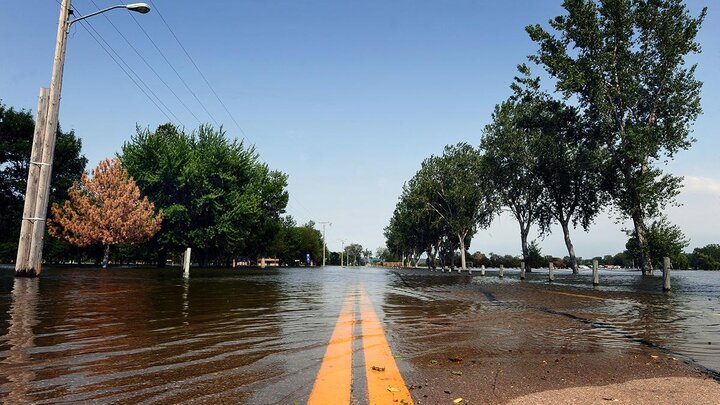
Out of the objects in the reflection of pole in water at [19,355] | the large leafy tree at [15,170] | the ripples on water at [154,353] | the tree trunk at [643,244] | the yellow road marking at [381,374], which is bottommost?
the yellow road marking at [381,374]

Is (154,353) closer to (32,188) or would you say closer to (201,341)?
(201,341)

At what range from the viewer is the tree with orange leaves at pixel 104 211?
33656mm

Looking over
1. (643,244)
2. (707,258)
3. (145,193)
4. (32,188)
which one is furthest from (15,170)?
(707,258)

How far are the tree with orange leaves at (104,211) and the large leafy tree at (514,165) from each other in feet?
112

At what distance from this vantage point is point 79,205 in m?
34.3

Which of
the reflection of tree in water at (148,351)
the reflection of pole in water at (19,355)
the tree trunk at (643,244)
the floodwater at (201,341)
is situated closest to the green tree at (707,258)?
the tree trunk at (643,244)

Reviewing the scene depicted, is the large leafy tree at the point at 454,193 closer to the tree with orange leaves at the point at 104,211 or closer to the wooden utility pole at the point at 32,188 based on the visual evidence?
the tree with orange leaves at the point at 104,211

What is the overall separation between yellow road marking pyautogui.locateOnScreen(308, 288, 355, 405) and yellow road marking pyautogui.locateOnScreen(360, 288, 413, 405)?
155 millimetres

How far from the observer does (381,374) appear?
3.27 meters

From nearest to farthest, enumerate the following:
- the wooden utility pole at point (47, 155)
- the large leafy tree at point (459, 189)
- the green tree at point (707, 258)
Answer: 1. the wooden utility pole at point (47, 155)
2. the large leafy tree at point (459, 189)
3. the green tree at point (707, 258)

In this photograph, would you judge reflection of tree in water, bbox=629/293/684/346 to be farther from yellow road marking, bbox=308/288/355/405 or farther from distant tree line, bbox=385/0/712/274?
distant tree line, bbox=385/0/712/274

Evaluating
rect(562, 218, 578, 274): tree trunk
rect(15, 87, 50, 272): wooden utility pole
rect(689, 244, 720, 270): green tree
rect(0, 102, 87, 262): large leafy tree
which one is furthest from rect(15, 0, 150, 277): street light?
rect(689, 244, 720, 270): green tree

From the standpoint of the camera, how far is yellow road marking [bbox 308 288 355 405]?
266 centimetres

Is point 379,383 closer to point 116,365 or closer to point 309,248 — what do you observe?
point 116,365
